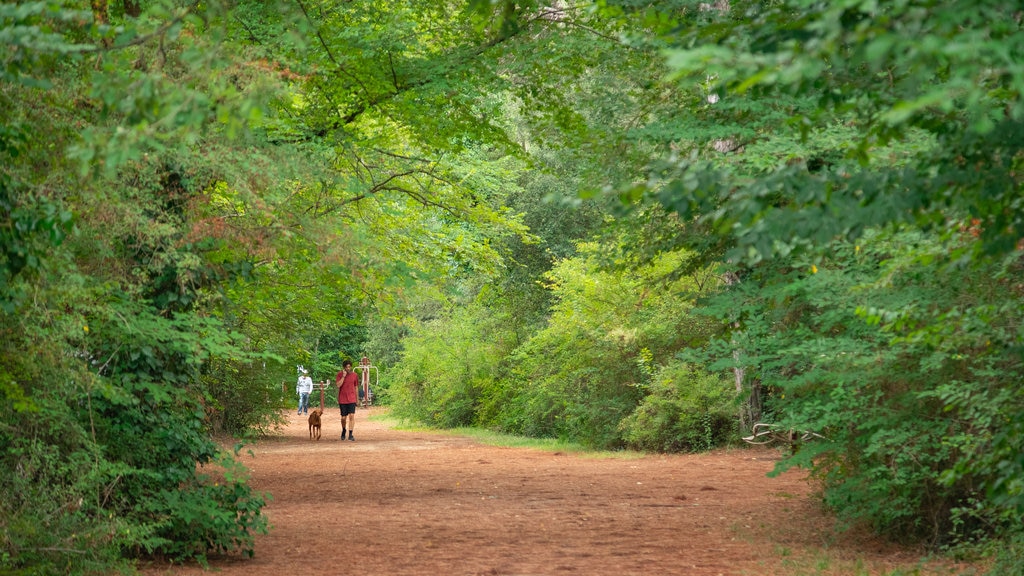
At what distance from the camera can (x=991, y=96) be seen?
689 centimetres

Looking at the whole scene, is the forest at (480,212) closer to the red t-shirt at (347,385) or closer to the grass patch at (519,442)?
the grass patch at (519,442)

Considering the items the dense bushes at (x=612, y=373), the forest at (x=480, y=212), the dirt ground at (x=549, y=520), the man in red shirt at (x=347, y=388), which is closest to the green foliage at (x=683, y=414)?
the dense bushes at (x=612, y=373)

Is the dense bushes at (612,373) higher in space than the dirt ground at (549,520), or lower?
higher

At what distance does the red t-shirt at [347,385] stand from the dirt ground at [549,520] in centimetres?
510

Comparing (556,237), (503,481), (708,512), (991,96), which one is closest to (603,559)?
(708,512)

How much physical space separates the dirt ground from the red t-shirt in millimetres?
5102

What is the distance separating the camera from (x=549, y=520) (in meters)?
12.9

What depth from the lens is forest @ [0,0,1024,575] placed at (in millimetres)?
4352

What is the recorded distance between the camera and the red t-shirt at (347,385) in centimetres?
2717

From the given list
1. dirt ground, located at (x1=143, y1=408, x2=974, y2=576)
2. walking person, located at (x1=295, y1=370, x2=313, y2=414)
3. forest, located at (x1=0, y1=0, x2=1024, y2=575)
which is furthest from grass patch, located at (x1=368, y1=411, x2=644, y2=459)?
forest, located at (x1=0, y1=0, x2=1024, y2=575)

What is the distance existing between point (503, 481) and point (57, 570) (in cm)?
1025

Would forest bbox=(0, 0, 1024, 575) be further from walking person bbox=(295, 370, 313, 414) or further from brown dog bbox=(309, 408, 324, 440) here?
walking person bbox=(295, 370, 313, 414)

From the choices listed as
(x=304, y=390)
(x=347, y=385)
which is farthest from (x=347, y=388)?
(x=304, y=390)

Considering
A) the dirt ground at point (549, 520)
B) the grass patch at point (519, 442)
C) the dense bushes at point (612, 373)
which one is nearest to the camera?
the dirt ground at point (549, 520)
